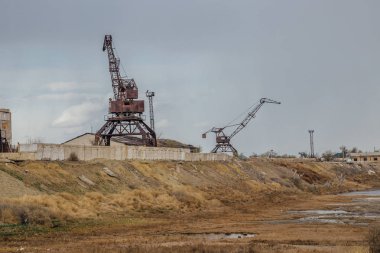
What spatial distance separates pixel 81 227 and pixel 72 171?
667 inches

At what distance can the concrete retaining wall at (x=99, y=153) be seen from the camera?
57.6 meters

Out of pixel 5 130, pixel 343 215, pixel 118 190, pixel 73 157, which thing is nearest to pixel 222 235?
pixel 343 215

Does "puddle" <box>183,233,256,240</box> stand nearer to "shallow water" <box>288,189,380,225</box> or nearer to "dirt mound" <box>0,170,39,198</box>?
"shallow water" <box>288,189,380,225</box>

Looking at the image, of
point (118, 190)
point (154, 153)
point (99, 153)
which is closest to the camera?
point (118, 190)

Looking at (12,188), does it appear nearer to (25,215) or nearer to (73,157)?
(25,215)

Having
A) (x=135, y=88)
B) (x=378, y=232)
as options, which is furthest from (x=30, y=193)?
(x=135, y=88)

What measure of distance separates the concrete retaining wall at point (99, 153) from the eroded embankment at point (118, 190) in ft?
6.56

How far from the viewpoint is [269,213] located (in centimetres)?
5319

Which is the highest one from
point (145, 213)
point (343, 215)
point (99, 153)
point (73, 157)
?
point (99, 153)

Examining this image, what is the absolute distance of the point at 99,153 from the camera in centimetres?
6681

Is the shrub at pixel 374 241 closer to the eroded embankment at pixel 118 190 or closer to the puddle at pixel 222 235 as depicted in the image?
the puddle at pixel 222 235

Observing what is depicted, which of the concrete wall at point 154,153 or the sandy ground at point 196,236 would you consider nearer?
the sandy ground at point 196,236

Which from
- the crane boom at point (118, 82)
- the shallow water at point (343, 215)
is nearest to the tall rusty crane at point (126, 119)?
the crane boom at point (118, 82)

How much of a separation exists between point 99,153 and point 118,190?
12111 mm
